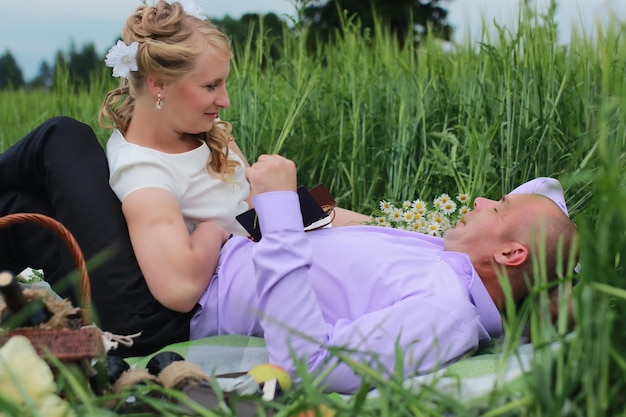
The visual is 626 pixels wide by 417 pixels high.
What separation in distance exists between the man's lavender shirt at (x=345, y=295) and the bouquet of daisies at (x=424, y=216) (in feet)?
1.76

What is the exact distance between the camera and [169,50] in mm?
2592

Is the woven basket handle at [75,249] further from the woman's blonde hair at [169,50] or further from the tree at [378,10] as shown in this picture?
the tree at [378,10]

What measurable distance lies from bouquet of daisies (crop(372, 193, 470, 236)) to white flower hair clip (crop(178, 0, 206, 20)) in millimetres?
1004

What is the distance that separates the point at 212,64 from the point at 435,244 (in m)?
0.93

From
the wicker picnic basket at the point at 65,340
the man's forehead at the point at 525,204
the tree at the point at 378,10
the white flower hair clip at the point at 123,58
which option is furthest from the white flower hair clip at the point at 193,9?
the tree at the point at 378,10

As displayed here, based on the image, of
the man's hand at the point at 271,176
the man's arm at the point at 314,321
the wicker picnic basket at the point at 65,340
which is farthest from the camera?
the man's hand at the point at 271,176

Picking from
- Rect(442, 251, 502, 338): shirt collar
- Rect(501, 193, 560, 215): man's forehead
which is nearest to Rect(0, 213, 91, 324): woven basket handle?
Rect(442, 251, 502, 338): shirt collar

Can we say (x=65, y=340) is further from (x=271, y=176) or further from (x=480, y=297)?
(x=480, y=297)

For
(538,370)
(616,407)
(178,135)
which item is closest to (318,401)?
(538,370)

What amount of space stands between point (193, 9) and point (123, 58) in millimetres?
317

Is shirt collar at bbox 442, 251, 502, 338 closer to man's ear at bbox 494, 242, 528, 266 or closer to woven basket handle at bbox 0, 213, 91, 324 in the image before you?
man's ear at bbox 494, 242, 528, 266

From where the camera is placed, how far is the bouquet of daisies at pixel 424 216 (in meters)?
3.10

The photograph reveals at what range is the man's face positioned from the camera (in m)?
2.24

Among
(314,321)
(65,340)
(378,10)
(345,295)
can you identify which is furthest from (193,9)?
(378,10)
